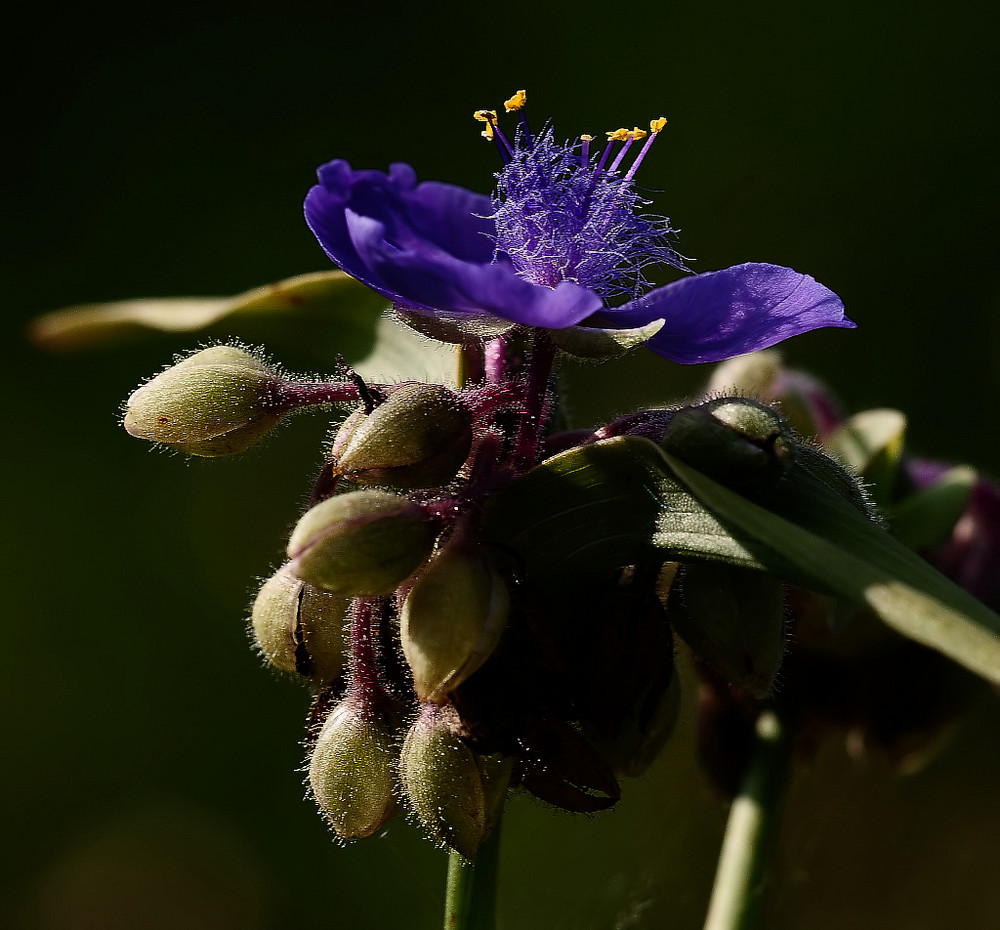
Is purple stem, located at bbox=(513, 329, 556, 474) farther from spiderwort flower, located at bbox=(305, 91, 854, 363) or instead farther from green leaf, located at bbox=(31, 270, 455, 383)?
green leaf, located at bbox=(31, 270, 455, 383)

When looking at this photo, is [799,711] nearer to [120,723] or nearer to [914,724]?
[914,724]

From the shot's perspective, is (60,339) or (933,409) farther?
(933,409)

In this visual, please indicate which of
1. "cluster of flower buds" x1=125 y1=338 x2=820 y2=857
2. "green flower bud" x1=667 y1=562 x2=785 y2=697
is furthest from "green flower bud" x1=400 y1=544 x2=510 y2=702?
"green flower bud" x1=667 y1=562 x2=785 y2=697

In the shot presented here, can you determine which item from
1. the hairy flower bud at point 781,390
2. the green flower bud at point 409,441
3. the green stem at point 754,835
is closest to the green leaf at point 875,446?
the hairy flower bud at point 781,390

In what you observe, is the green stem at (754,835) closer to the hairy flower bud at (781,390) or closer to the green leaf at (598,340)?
the hairy flower bud at (781,390)

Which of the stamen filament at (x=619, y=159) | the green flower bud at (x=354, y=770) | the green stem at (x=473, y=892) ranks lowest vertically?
the green stem at (x=473, y=892)

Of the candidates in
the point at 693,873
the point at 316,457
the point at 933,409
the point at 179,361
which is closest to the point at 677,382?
the point at 933,409
